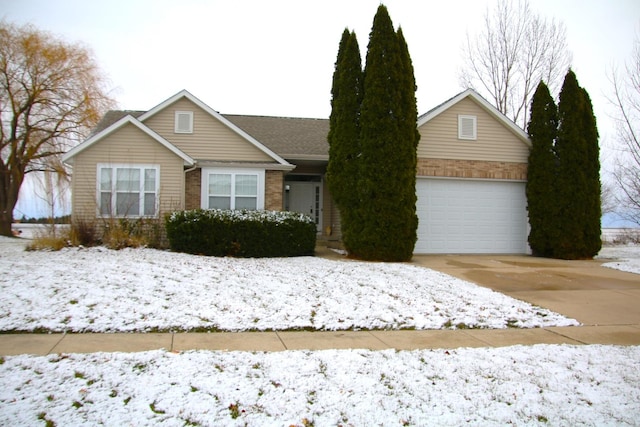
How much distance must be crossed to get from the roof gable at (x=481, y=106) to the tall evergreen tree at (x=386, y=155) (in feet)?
7.92

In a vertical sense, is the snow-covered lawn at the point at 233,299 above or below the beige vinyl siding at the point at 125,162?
below

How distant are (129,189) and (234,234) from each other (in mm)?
3948

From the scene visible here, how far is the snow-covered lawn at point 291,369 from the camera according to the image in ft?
12.5

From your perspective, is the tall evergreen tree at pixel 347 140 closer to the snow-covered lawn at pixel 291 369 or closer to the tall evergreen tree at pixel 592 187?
the snow-covered lawn at pixel 291 369

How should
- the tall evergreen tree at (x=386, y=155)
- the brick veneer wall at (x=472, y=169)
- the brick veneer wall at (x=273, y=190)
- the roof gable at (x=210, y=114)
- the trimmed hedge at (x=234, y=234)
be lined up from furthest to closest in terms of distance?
the brick veneer wall at (x=273, y=190)
the roof gable at (x=210, y=114)
the brick veneer wall at (x=472, y=169)
the trimmed hedge at (x=234, y=234)
the tall evergreen tree at (x=386, y=155)

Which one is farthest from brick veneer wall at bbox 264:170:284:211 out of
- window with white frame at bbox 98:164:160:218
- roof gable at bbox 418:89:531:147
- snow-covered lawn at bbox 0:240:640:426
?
snow-covered lawn at bbox 0:240:640:426

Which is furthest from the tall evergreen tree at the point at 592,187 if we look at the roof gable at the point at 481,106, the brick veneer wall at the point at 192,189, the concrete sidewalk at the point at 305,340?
the brick veneer wall at the point at 192,189

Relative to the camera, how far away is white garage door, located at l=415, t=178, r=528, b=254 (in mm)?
15000

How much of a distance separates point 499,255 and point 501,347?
9.93m

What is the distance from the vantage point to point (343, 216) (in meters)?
13.3

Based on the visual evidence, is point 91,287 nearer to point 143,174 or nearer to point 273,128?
point 143,174

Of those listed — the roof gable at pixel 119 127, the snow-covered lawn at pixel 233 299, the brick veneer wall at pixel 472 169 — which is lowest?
Result: the snow-covered lawn at pixel 233 299

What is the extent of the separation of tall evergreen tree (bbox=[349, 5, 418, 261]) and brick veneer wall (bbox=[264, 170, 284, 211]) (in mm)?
3804

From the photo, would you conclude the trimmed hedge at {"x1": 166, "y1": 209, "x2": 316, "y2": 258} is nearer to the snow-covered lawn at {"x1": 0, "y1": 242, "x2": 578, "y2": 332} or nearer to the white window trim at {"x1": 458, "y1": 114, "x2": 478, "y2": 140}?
the snow-covered lawn at {"x1": 0, "y1": 242, "x2": 578, "y2": 332}
